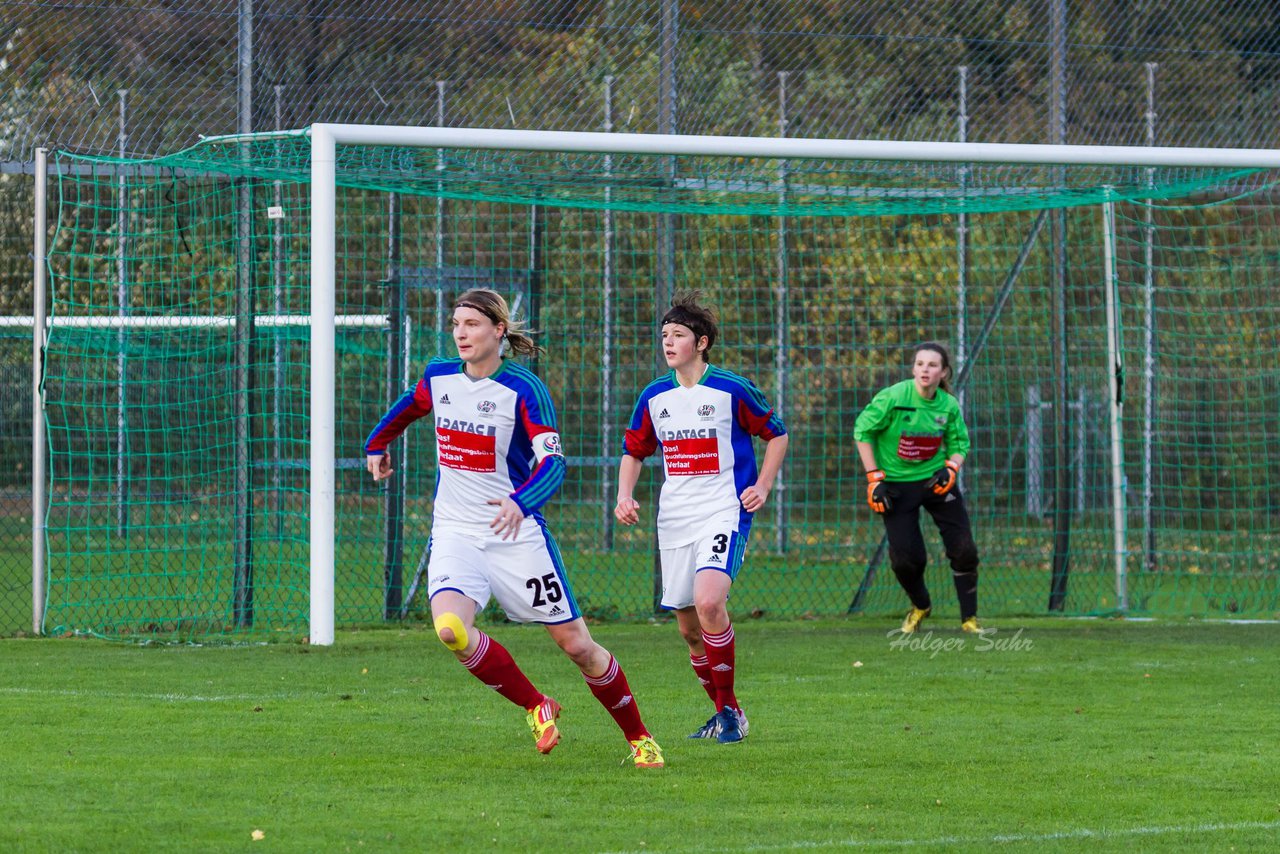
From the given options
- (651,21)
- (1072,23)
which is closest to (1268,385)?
(1072,23)

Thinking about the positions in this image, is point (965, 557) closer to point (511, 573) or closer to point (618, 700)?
point (618, 700)

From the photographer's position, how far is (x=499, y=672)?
6.42 metres

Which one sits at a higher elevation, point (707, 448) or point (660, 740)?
point (707, 448)

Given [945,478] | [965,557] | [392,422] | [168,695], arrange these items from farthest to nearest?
[965,557]
[945,478]
[168,695]
[392,422]

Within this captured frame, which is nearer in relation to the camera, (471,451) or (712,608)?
(471,451)

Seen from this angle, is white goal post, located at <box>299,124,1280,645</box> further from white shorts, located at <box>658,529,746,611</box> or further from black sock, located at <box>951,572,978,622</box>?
white shorts, located at <box>658,529,746,611</box>

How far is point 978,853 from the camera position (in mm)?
4957

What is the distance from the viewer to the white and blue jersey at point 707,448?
23.9 ft

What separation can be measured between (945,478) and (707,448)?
404 centimetres

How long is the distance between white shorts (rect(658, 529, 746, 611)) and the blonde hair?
1.13 meters

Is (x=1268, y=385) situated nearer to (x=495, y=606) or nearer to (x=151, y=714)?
(x=495, y=606)

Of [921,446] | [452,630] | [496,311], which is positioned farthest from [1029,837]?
[921,446]

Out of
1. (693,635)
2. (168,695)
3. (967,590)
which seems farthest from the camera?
(967,590)

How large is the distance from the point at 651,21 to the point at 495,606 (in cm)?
445
